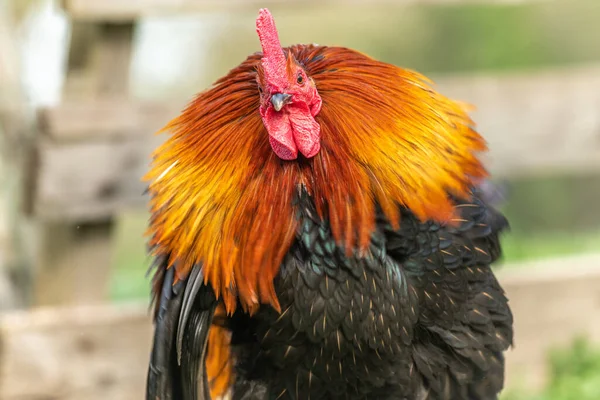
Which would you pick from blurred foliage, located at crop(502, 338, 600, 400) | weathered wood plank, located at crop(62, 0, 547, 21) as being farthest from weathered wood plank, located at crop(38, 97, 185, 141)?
blurred foliage, located at crop(502, 338, 600, 400)

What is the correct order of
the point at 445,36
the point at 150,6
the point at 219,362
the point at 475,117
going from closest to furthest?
the point at 219,362
the point at 150,6
the point at 475,117
the point at 445,36

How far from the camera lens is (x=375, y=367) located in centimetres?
184

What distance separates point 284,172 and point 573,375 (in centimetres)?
231

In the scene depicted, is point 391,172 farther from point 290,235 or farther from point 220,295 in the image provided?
point 220,295

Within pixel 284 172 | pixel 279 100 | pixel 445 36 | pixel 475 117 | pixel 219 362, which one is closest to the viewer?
pixel 279 100

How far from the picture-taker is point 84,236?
2.99m

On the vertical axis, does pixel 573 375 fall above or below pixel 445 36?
below

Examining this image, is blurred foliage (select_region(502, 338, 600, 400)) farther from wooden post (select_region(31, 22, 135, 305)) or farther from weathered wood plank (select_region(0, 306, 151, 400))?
wooden post (select_region(31, 22, 135, 305))

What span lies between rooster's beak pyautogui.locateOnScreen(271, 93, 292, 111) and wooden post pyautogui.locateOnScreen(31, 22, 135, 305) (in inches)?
61.3

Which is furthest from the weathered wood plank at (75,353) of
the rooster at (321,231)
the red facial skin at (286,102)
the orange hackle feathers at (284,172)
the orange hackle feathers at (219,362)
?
the red facial skin at (286,102)

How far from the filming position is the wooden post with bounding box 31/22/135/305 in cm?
293

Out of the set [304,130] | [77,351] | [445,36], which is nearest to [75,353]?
[77,351]

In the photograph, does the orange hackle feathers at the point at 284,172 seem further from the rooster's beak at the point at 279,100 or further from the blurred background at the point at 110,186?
the blurred background at the point at 110,186

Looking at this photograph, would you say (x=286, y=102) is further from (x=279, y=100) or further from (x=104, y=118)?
(x=104, y=118)
